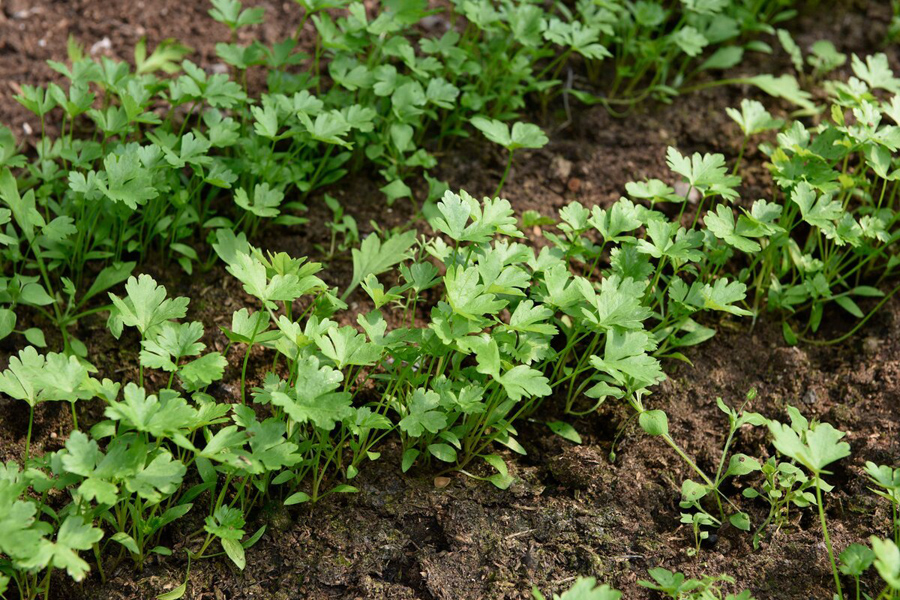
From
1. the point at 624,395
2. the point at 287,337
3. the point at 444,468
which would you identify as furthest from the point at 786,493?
the point at 287,337

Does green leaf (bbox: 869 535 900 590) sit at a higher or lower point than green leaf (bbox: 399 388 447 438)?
higher

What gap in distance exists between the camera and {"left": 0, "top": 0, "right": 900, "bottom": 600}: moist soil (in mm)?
2033

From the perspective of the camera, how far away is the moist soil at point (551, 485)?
2033mm

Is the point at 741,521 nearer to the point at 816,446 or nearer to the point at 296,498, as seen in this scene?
the point at 816,446

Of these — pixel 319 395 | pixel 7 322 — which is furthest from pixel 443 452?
pixel 7 322

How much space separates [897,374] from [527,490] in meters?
1.11

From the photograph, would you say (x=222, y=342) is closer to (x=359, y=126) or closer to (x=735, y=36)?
(x=359, y=126)

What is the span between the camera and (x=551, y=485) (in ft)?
7.35

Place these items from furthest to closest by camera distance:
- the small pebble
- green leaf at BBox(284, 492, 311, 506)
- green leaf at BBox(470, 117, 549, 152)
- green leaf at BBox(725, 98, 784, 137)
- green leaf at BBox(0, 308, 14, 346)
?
1. green leaf at BBox(725, 98, 784, 137)
2. green leaf at BBox(470, 117, 549, 152)
3. the small pebble
4. green leaf at BBox(0, 308, 14, 346)
5. green leaf at BBox(284, 492, 311, 506)

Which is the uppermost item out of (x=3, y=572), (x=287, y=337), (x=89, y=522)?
(x=287, y=337)

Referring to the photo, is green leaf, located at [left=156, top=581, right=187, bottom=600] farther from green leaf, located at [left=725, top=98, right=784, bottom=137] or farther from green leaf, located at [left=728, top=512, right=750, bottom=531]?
green leaf, located at [left=725, top=98, right=784, bottom=137]

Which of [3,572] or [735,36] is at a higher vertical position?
[735,36]

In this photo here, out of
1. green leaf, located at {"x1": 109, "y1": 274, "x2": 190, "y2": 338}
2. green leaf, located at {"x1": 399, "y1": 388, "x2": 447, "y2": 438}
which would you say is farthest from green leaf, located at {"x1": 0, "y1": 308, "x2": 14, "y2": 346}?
green leaf, located at {"x1": 399, "y1": 388, "x2": 447, "y2": 438}

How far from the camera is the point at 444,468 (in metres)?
2.26
